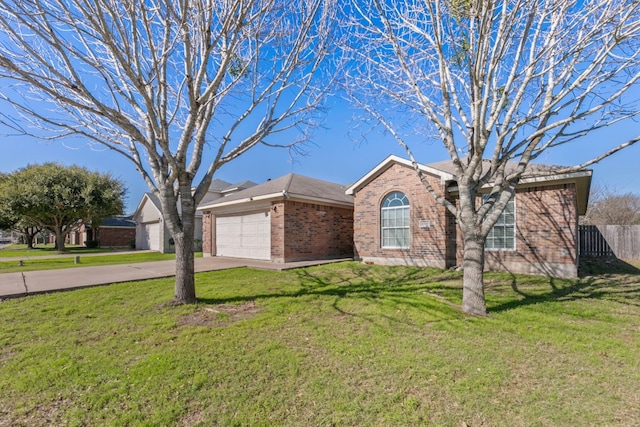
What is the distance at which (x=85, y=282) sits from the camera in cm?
812

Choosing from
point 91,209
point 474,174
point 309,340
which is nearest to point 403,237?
point 474,174

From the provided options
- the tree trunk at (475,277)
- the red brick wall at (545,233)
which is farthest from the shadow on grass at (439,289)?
the red brick wall at (545,233)

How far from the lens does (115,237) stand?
32.1m

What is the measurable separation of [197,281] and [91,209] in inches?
836

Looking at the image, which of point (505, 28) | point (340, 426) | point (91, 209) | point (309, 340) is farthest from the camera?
point (91, 209)

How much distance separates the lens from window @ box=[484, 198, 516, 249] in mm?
9945

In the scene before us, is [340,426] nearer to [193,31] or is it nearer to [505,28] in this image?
[505,28]

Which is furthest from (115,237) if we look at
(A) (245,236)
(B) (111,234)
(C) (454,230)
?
(C) (454,230)

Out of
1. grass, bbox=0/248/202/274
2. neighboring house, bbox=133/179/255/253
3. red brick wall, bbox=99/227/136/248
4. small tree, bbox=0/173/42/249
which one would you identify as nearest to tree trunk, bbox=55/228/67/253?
small tree, bbox=0/173/42/249

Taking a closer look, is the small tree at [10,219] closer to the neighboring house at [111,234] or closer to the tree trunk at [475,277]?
the neighboring house at [111,234]

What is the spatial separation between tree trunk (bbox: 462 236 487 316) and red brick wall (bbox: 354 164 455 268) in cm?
524

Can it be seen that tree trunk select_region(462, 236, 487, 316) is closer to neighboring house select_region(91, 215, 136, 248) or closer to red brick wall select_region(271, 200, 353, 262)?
red brick wall select_region(271, 200, 353, 262)

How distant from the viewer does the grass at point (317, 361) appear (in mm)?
2707

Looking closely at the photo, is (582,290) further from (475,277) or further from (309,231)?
(309,231)
